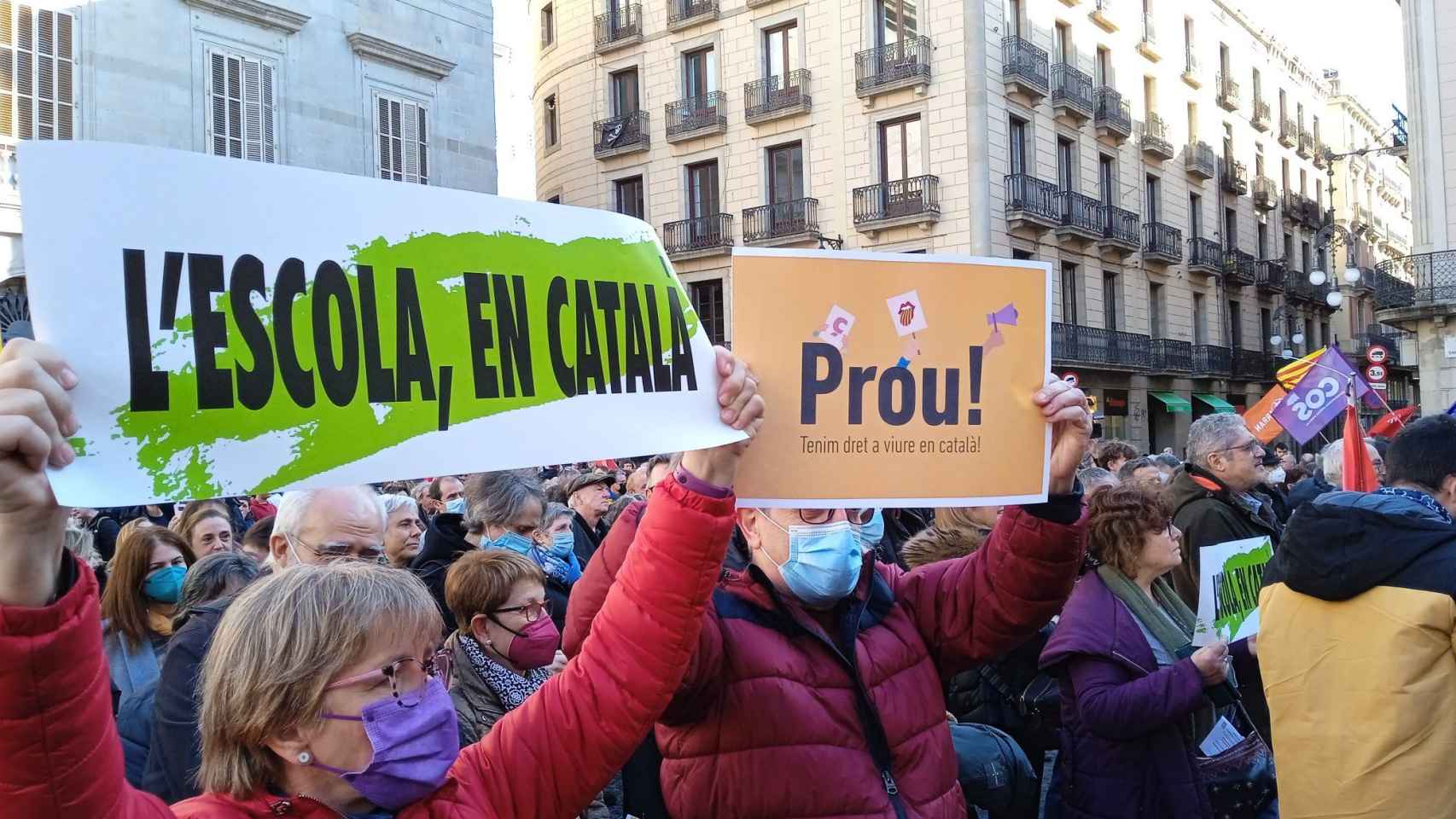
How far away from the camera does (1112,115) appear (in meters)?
28.2

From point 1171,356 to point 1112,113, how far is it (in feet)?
22.2

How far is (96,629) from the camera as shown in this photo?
4.46 feet

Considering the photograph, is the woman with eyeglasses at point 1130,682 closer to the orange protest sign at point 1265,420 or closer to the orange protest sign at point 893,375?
the orange protest sign at point 893,375

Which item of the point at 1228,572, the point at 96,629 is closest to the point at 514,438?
the point at 96,629

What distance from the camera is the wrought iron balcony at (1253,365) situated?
111 feet

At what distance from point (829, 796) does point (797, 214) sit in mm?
24287

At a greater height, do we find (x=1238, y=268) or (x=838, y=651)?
(x=1238, y=268)

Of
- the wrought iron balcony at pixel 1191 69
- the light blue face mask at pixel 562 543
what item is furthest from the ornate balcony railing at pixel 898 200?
the light blue face mask at pixel 562 543

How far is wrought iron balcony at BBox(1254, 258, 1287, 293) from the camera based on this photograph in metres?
36.0

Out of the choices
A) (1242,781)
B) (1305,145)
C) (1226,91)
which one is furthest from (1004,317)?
(1305,145)

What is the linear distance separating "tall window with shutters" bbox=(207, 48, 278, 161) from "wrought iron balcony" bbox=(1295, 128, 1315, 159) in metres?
36.4

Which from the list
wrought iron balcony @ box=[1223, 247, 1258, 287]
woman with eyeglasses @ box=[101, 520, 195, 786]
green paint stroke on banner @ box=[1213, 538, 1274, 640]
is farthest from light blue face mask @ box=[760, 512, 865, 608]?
wrought iron balcony @ box=[1223, 247, 1258, 287]

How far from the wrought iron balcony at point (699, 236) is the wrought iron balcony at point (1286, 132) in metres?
23.0

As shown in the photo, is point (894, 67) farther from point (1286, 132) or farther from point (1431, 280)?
point (1286, 132)
